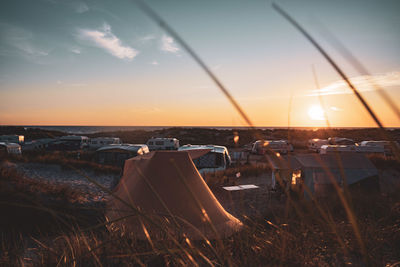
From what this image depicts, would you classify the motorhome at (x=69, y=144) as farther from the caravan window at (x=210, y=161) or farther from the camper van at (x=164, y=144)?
the caravan window at (x=210, y=161)

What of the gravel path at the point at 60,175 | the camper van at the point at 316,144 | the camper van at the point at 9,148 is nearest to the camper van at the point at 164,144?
the camper van at the point at 9,148

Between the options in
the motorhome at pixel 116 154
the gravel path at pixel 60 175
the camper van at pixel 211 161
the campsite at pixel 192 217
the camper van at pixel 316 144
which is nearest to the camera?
the campsite at pixel 192 217

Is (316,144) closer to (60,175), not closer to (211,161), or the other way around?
(211,161)

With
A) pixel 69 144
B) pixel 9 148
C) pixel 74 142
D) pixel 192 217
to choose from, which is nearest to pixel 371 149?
pixel 192 217

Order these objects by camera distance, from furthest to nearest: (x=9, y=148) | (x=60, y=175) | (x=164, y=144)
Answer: (x=164, y=144)
(x=9, y=148)
(x=60, y=175)

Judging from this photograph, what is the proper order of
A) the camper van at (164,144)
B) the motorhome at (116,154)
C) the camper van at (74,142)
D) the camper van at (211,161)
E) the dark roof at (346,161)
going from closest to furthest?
the dark roof at (346,161) < the camper van at (211,161) < the motorhome at (116,154) < the camper van at (164,144) < the camper van at (74,142)

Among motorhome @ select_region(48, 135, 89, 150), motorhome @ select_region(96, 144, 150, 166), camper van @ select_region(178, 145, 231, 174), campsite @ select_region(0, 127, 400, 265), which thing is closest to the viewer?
campsite @ select_region(0, 127, 400, 265)

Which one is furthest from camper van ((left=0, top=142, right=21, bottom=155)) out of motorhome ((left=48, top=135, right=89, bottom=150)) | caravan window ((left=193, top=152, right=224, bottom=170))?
caravan window ((left=193, top=152, right=224, bottom=170))

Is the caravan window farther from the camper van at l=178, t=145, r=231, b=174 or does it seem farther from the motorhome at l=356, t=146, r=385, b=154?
the motorhome at l=356, t=146, r=385, b=154

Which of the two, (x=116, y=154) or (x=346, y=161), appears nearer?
(x=346, y=161)

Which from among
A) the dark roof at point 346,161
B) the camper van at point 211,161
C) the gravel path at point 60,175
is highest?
the dark roof at point 346,161

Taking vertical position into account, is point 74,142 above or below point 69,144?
above

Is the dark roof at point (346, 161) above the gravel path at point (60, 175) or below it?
Answer: above

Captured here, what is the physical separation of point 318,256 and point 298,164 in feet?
22.3
